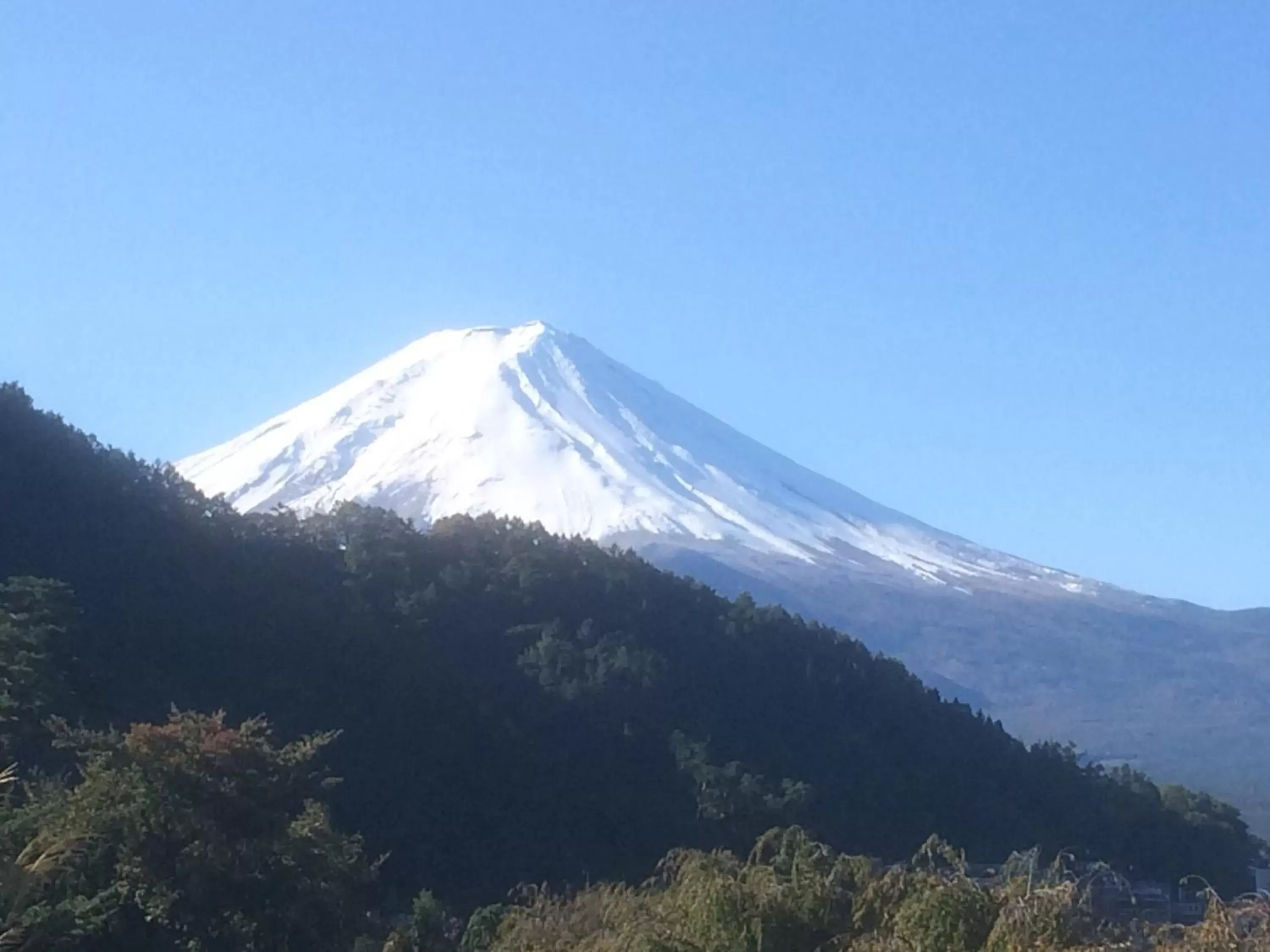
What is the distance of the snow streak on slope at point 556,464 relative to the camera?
71.5 metres

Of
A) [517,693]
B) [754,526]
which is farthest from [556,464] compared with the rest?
[517,693]

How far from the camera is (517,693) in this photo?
25625mm

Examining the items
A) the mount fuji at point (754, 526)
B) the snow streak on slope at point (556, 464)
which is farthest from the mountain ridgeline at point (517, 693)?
the snow streak on slope at point (556, 464)

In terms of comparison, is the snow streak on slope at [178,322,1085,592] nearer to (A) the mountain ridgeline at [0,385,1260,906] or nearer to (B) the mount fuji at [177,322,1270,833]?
(B) the mount fuji at [177,322,1270,833]

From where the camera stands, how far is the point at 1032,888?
633 cm

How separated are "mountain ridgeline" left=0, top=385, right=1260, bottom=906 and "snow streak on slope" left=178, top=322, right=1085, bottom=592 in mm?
36433

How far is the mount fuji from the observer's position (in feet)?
229

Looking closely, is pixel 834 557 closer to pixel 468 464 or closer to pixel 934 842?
pixel 468 464

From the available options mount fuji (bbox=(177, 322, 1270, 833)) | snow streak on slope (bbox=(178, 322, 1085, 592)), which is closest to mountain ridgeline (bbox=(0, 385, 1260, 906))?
mount fuji (bbox=(177, 322, 1270, 833))

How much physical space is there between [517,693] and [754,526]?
49.8 m

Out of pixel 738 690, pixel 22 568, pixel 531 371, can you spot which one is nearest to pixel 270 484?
pixel 531 371

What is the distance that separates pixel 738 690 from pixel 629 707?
9.67 ft

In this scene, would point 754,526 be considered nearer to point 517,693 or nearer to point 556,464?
point 556,464

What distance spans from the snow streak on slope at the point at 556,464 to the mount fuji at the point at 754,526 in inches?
5.6
